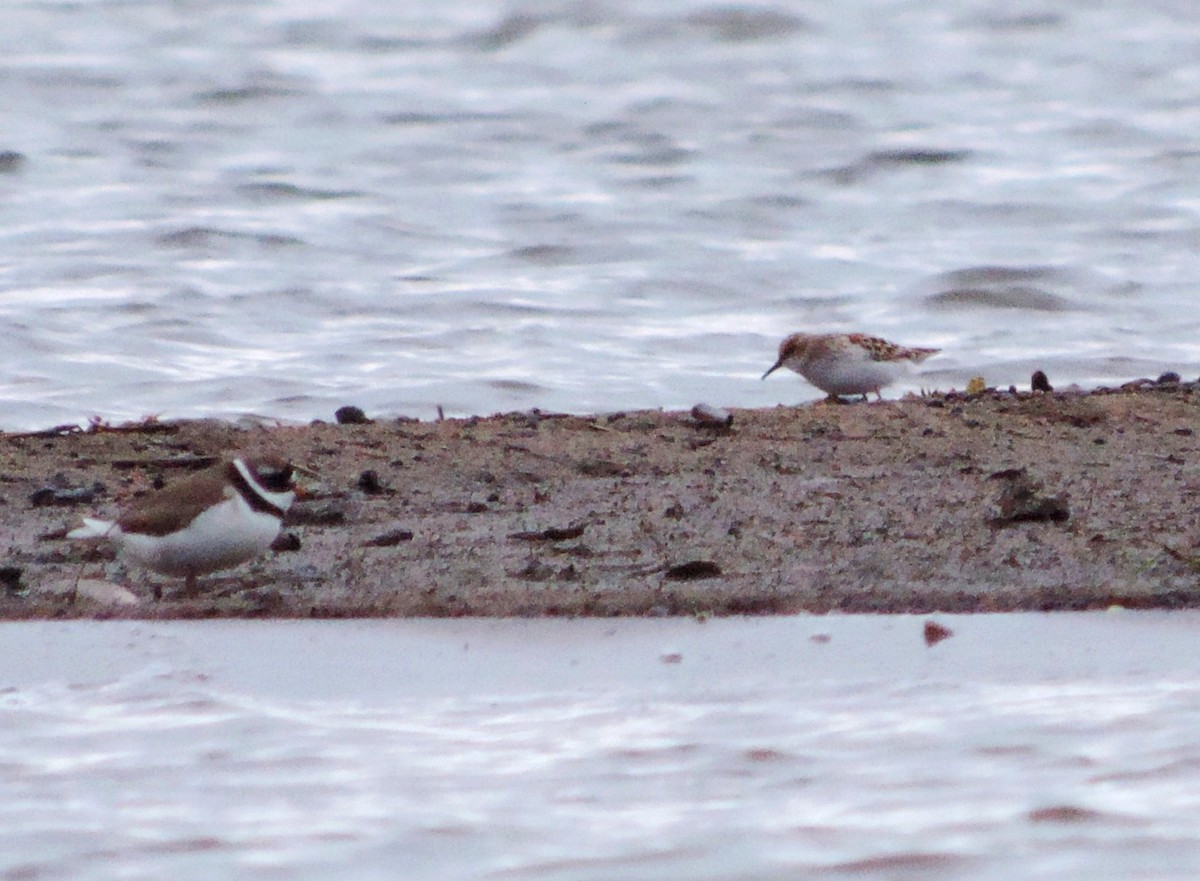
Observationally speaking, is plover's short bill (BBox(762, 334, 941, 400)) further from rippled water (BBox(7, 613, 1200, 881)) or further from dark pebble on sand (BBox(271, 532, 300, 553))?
rippled water (BBox(7, 613, 1200, 881))

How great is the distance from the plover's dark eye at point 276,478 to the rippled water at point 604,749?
2.19 feet

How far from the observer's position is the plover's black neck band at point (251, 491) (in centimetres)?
552

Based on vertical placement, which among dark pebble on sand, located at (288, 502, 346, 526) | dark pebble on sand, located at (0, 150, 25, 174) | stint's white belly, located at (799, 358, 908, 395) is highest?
dark pebble on sand, located at (0, 150, 25, 174)

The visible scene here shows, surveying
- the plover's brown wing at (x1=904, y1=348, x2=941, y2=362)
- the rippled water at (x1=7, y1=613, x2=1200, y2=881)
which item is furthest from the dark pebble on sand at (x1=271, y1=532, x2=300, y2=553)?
the plover's brown wing at (x1=904, y1=348, x2=941, y2=362)

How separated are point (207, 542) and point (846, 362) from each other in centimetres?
516

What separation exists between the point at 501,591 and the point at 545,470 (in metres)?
1.80

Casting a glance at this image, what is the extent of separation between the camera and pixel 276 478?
5672 mm

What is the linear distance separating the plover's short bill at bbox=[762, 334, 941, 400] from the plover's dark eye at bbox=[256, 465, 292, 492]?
4.68 m

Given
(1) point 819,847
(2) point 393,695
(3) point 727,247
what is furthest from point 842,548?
(3) point 727,247

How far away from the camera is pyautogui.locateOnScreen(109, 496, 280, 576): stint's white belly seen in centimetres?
534

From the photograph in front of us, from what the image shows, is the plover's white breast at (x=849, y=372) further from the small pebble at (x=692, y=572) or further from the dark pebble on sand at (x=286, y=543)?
the small pebble at (x=692, y=572)

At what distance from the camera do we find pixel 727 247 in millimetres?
14438

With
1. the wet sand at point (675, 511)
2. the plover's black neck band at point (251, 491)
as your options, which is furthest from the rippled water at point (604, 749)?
the plover's black neck band at point (251, 491)

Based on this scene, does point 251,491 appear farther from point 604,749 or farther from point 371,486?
point 604,749
